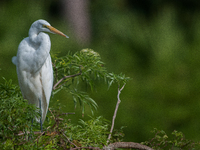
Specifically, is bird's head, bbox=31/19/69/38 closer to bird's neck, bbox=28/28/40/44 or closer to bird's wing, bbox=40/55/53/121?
bird's neck, bbox=28/28/40/44

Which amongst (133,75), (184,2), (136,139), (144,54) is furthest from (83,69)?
(184,2)

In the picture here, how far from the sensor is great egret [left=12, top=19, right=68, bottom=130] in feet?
4.73

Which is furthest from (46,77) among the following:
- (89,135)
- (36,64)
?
(89,135)

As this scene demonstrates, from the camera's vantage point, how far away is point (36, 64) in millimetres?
1503

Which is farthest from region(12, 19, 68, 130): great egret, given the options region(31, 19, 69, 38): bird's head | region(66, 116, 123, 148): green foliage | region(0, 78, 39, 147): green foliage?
region(0, 78, 39, 147): green foliage

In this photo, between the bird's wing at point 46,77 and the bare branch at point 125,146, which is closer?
the bare branch at point 125,146

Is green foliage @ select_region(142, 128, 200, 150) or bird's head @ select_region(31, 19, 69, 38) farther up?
bird's head @ select_region(31, 19, 69, 38)

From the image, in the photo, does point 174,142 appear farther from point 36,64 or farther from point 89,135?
point 36,64

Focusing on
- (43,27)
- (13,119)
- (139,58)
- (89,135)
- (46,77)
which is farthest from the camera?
(139,58)

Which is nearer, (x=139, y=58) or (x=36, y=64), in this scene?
(x=36, y=64)

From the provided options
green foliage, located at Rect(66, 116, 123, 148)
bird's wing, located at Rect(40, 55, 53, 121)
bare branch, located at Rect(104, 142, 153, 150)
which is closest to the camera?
green foliage, located at Rect(66, 116, 123, 148)

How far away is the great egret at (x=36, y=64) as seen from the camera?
4.73 feet

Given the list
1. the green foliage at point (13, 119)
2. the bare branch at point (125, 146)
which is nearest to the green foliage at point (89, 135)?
the bare branch at point (125, 146)

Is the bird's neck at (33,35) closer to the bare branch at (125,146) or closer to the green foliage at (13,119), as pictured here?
the green foliage at (13,119)
